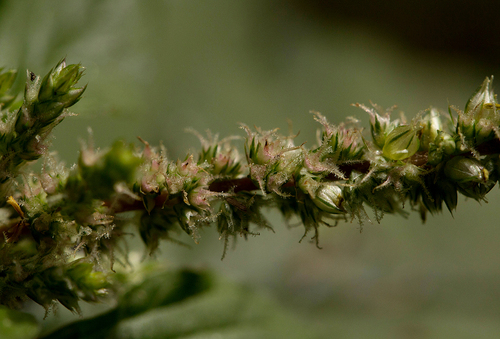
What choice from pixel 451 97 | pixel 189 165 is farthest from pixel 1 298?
pixel 451 97

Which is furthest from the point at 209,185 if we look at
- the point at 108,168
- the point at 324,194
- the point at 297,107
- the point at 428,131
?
the point at 297,107

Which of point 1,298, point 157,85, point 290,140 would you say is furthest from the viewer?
point 157,85

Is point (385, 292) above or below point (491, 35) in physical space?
Result: below

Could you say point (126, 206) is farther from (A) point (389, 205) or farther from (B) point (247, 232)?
(A) point (389, 205)

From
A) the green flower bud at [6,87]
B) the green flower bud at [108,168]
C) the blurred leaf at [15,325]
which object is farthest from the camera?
the green flower bud at [6,87]

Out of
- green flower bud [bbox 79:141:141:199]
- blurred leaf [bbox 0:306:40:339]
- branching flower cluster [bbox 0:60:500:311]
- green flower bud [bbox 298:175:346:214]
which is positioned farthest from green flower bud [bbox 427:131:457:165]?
blurred leaf [bbox 0:306:40:339]

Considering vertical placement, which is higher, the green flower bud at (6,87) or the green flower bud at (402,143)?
the green flower bud at (6,87)

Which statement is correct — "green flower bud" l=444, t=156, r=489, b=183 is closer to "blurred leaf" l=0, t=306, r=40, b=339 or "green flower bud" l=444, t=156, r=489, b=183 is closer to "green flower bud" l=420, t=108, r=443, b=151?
"green flower bud" l=420, t=108, r=443, b=151

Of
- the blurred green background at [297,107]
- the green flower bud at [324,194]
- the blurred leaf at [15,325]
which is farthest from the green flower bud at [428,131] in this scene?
the blurred green background at [297,107]

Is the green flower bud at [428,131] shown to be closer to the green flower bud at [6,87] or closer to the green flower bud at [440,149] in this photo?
the green flower bud at [440,149]
